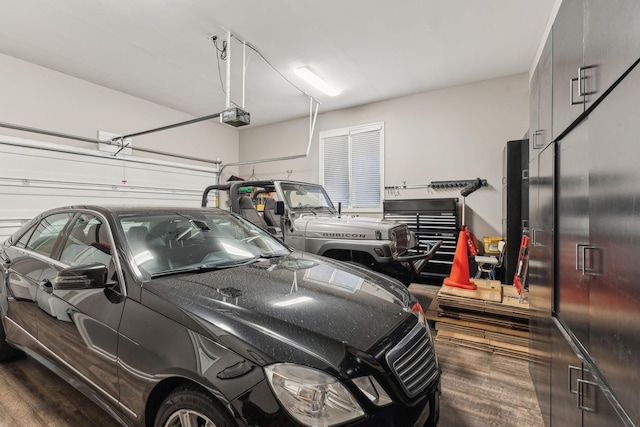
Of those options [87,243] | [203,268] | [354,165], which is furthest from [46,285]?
[354,165]

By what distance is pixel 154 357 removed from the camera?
122 centimetres

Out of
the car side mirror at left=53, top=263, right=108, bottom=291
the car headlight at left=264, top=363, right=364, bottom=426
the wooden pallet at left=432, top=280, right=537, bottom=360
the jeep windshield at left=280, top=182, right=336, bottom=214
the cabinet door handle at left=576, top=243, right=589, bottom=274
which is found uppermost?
the jeep windshield at left=280, top=182, right=336, bottom=214

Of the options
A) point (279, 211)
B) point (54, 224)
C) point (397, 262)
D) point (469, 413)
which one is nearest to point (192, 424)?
point (469, 413)

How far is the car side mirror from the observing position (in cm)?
143

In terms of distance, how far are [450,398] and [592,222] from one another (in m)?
1.55

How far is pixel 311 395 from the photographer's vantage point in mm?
1010

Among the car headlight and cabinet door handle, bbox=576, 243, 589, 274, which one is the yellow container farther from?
the car headlight

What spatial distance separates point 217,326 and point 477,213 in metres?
5.38

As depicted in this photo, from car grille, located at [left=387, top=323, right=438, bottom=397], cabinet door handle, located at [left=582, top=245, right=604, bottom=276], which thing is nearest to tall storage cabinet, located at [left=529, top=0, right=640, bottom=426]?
cabinet door handle, located at [left=582, top=245, right=604, bottom=276]

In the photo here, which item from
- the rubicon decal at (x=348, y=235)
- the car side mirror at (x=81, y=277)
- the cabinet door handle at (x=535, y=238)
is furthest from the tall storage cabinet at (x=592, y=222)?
the car side mirror at (x=81, y=277)

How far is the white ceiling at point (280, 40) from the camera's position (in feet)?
11.3

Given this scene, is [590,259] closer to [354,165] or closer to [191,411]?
[191,411]

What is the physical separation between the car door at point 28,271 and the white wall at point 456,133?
5.43 metres

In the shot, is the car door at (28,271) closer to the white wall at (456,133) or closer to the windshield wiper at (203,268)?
the windshield wiper at (203,268)
